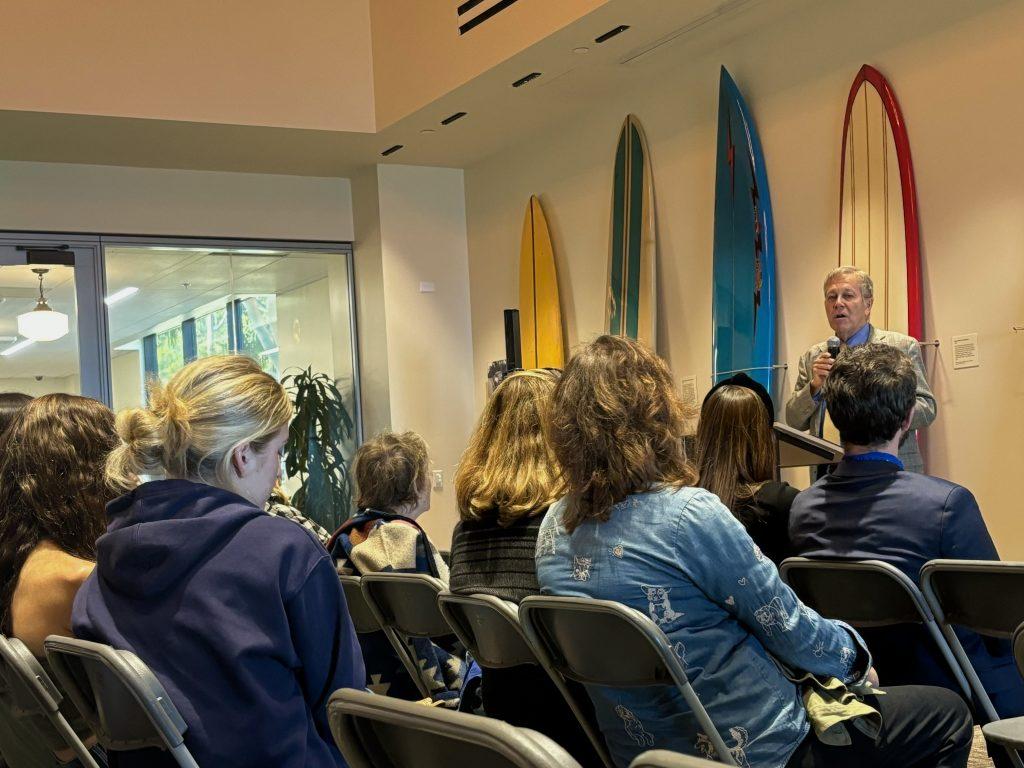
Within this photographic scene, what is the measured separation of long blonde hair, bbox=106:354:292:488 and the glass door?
5576 millimetres

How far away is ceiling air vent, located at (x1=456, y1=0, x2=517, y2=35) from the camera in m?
5.68

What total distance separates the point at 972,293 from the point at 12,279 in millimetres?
5221

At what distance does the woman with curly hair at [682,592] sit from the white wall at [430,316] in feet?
17.9

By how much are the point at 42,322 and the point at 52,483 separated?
5134 millimetres

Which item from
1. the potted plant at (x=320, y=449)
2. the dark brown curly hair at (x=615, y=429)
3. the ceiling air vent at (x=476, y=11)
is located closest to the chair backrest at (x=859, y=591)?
the dark brown curly hair at (x=615, y=429)

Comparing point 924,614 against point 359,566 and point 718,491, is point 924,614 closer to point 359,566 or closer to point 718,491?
point 718,491

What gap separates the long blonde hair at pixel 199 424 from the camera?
171 centimetres

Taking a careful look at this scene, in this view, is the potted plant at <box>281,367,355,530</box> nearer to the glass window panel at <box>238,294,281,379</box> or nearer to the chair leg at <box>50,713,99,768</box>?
the glass window panel at <box>238,294,281,379</box>

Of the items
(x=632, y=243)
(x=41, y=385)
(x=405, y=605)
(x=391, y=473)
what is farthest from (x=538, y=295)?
(x=405, y=605)

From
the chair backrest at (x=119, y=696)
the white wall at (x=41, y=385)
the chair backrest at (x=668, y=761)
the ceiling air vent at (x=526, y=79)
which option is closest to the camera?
the chair backrest at (x=668, y=761)

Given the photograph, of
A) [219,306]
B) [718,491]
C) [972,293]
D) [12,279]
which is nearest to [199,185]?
[219,306]

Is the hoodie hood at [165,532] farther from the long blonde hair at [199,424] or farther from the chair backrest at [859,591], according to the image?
the chair backrest at [859,591]

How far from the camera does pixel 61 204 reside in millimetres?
6879

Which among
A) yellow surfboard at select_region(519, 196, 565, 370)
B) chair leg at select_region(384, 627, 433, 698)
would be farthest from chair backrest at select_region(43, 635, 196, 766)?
yellow surfboard at select_region(519, 196, 565, 370)
